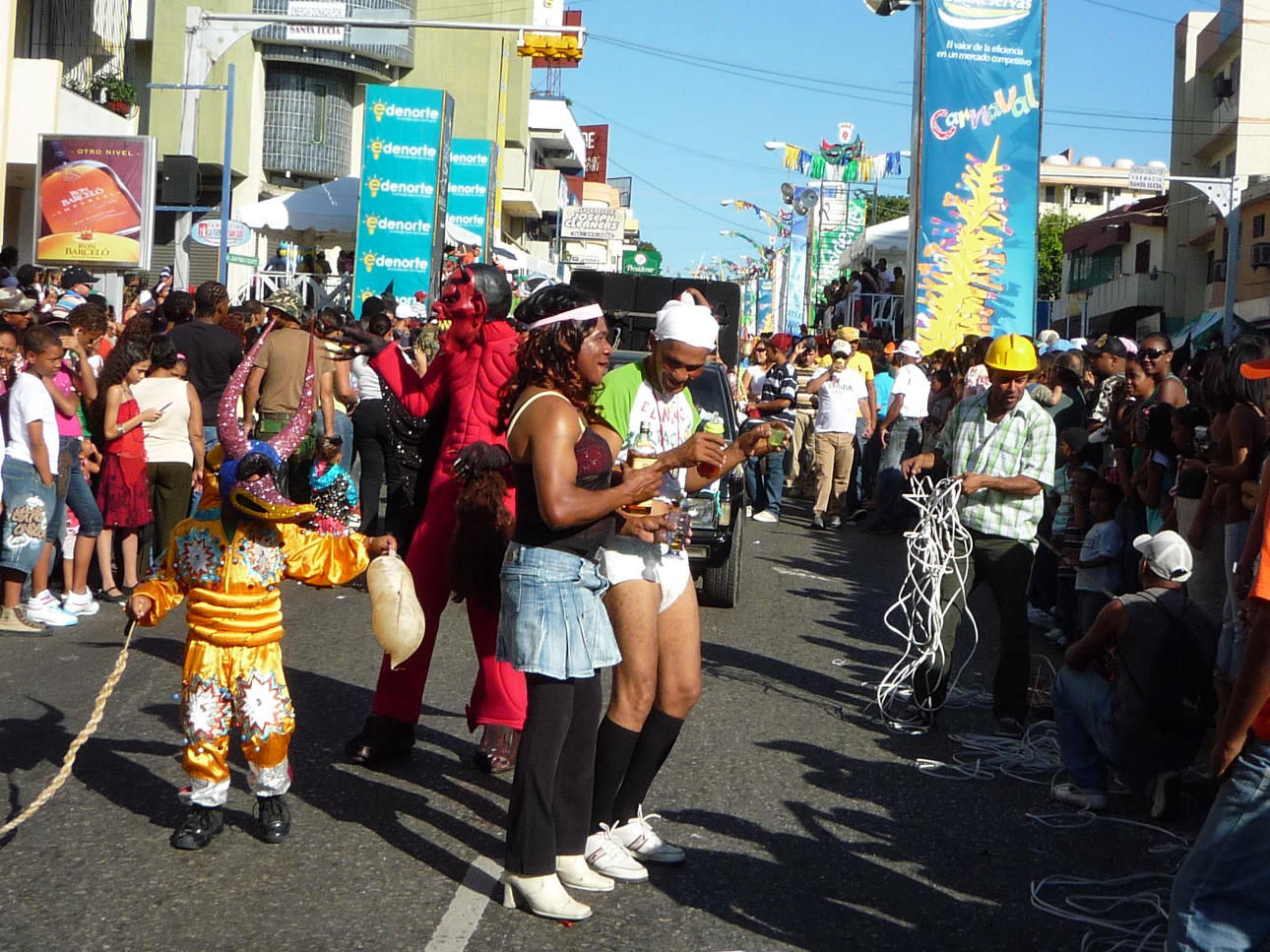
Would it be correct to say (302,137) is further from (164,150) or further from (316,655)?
(316,655)

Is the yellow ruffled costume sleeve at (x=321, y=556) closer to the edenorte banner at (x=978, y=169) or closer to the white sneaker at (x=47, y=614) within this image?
the white sneaker at (x=47, y=614)

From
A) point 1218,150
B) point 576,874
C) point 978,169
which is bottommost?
point 576,874

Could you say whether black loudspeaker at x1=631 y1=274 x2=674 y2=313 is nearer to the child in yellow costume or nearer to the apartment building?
the child in yellow costume

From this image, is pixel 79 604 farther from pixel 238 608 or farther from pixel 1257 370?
pixel 1257 370

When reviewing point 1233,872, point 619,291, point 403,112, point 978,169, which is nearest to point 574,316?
point 1233,872

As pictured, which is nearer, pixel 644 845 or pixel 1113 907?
pixel 1113 907

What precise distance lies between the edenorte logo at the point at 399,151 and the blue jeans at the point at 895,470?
8210 millimetres

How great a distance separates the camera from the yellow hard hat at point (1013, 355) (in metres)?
7.26

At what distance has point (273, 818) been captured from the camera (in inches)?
207

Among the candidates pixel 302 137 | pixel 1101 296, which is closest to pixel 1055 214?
pixel 1101 296

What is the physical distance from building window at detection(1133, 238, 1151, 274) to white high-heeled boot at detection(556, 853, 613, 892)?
181 feet

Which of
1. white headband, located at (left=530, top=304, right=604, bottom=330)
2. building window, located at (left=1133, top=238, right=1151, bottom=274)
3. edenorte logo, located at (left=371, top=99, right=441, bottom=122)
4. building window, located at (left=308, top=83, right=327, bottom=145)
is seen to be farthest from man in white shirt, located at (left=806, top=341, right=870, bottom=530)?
building window, located at (left=1133, top=238, right=1151, bottom=274)

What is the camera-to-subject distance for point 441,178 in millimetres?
21188

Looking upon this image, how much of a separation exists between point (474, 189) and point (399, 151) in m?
10.7
